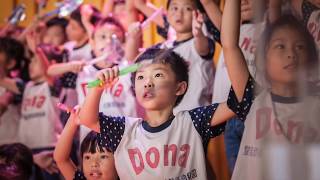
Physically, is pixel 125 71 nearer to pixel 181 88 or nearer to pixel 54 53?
pixel 181 88

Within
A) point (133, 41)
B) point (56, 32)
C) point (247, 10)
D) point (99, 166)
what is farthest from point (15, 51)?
point (247, 10)

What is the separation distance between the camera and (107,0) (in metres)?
1.42

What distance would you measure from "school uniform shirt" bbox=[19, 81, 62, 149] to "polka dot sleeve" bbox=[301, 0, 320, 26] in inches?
28.8

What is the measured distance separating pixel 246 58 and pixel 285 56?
0.31 ft

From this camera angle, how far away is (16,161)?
1.40 meters

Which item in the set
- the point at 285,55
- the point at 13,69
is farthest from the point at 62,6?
the point at 285,55

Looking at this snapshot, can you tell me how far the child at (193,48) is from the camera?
1205 mm

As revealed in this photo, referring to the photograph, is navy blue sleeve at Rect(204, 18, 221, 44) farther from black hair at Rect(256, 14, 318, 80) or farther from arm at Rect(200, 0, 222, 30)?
black hair at Rect(256, 14, 318, 80)

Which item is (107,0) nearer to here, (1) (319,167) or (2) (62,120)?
(2) (62,120)

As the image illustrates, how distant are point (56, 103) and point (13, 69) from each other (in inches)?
8.7

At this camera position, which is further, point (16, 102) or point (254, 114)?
point (16, 102)

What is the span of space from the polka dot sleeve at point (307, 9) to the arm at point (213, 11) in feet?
0.66

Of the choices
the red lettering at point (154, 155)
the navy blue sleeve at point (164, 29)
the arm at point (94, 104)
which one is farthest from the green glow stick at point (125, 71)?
the red lettering at point (154, 155)

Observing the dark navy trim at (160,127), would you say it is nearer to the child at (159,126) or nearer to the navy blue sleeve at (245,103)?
the child at (159,126)
